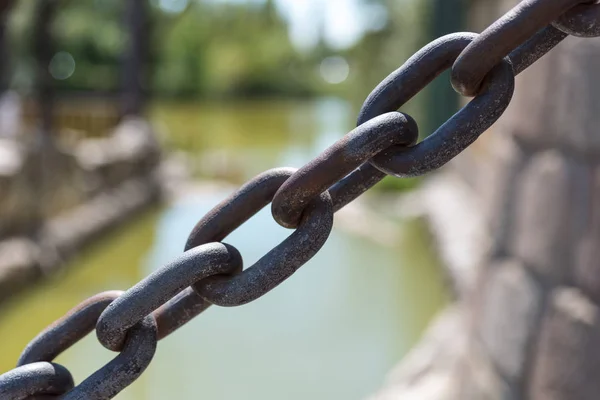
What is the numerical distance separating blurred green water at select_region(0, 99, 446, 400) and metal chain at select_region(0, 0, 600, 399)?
2.42 metres

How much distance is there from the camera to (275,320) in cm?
404

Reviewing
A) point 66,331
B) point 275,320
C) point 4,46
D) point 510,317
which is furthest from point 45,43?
point 66,331

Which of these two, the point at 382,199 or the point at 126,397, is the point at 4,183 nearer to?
the point at 126,397

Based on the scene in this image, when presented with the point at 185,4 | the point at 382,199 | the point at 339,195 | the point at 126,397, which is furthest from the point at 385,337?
the point at 185,4

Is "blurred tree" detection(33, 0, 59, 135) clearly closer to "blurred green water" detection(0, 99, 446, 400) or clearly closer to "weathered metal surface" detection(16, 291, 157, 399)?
"blurred green water" detection(0, 99, 446, 400)

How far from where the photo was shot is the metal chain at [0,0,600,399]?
70 centimetres

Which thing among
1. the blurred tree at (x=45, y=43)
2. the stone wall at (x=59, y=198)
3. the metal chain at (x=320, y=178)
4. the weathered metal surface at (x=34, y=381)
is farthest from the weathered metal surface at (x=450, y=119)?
the blurred tree at (x=45, y=43)

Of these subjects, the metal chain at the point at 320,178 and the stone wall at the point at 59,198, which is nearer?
the metal chain at the point at 320,178

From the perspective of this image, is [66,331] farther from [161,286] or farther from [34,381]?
[161,286]

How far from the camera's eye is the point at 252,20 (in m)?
31.3

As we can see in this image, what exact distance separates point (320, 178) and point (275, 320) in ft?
11.2

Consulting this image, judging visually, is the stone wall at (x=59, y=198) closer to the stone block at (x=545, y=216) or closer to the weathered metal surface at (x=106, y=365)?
the stone block at (x=545, y=216)

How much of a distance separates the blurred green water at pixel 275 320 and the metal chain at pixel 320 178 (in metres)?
2.42

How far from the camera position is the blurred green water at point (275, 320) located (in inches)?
127
